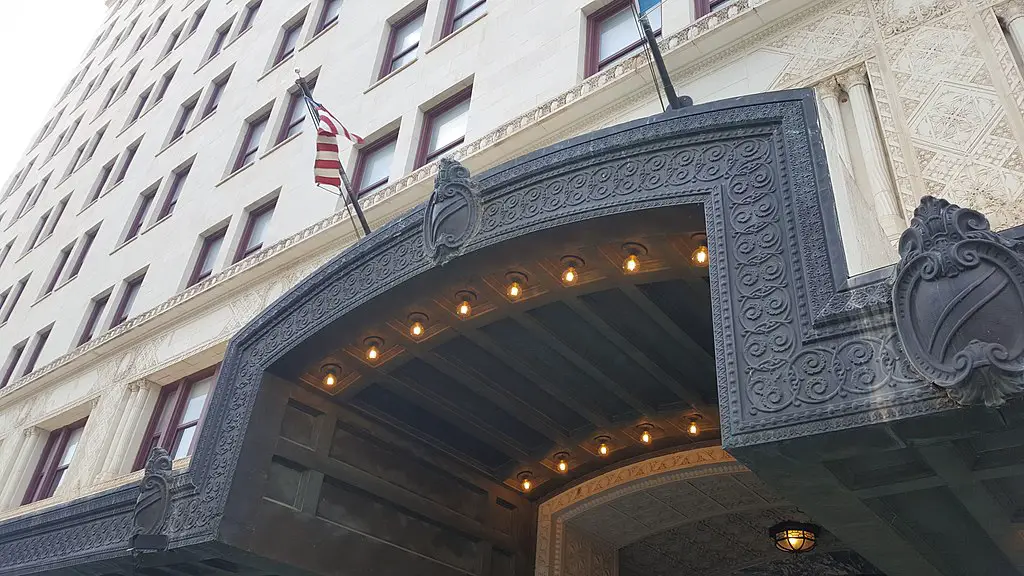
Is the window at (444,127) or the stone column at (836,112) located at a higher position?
the window at (444,127)

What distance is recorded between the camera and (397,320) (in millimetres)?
9492

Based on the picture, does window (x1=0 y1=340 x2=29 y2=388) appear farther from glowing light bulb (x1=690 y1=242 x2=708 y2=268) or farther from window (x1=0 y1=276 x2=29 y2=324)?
glowing light bulb (x1=690 y1=242 x2=708 y2=268)

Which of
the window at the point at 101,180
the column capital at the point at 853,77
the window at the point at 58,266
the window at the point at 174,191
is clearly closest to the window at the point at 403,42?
the window at the point at 174,191

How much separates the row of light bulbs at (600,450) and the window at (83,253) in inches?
625

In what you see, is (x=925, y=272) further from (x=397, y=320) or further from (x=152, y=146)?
(x=152, y=146)

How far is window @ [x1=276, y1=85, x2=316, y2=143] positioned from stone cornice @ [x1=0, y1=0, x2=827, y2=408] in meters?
4.16

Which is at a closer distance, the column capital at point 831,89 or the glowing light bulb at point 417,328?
the column capital at point 831,89

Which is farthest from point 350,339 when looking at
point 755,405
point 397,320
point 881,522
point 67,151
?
point 67,151

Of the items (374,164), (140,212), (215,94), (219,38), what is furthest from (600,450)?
(219,38)

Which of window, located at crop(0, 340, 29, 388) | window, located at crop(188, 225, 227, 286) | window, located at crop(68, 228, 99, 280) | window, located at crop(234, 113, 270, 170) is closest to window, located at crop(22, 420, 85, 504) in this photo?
window, located at crop(188, 225, 227, 286)

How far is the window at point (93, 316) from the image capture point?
1969cm

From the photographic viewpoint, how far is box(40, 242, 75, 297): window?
23.6 metres

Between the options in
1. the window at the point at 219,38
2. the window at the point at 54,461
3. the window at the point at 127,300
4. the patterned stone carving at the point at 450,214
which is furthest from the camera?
the window at the point at 219,38

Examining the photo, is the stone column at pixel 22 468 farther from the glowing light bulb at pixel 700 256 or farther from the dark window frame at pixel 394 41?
the glowing light bulb at pixel 700 256
